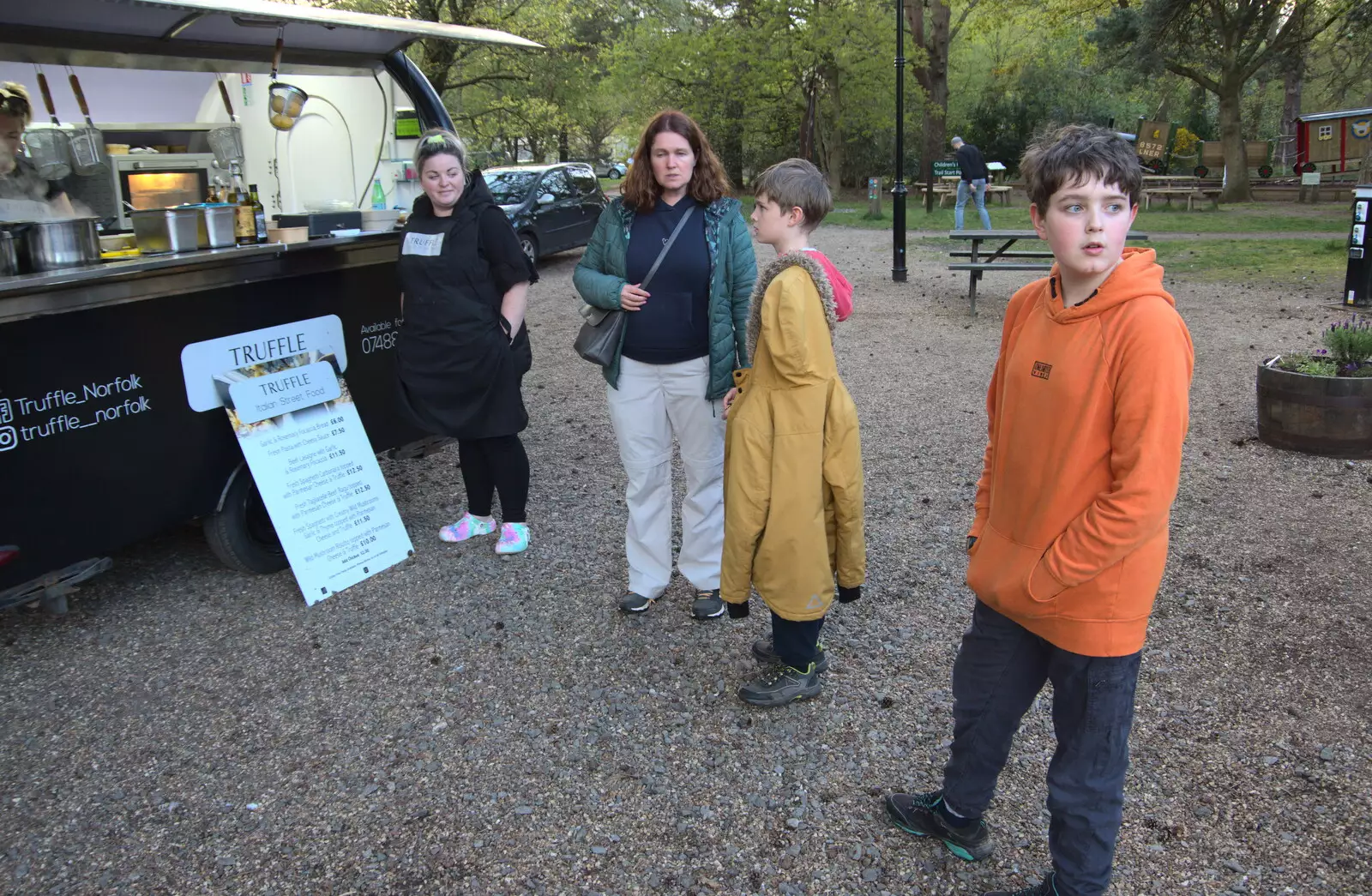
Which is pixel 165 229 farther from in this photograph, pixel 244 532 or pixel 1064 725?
pixel 1064 725

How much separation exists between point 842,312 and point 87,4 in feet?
11.4

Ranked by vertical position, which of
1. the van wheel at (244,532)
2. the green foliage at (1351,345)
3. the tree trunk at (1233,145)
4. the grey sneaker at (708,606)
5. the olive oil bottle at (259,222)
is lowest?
the grey sneaker at (708,606)

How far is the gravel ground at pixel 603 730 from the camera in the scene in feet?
Answer: 8.75

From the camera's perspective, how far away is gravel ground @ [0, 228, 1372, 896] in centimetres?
267

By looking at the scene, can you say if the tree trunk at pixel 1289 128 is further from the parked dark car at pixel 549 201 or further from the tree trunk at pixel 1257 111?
the parked dark car at pixel 549 201

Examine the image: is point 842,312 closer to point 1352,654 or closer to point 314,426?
point 1352,654

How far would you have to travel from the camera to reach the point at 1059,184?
199 cm

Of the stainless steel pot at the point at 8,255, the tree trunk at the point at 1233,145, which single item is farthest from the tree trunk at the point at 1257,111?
the stainless steel pot at the point at 8,255

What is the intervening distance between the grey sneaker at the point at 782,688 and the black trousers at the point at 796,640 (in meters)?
0.04

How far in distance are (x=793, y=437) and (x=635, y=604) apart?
1425 millimetres

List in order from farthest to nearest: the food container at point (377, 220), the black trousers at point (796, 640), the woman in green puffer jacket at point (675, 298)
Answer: the food container at point (377, 220), the woman in green puffer jacket at point (675, 298), the black trousers at point (796, 640)

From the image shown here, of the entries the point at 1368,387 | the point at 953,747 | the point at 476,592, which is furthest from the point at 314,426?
Answer: the point at 1368,387

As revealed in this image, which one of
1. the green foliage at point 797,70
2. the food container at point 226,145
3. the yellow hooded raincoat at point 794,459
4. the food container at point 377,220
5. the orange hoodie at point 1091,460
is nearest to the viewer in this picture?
the orange hoodie at point 1091,460

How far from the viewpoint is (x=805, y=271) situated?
2.97m
